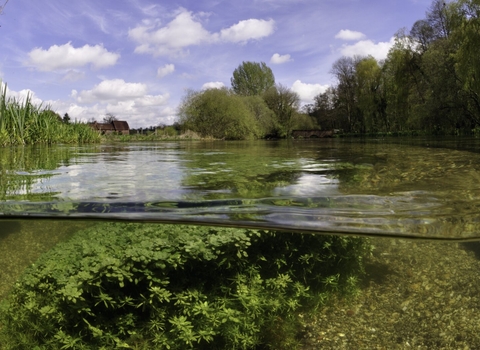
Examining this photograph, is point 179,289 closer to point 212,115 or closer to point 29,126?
point 29,126

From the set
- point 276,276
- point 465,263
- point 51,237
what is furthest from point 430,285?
point 51,237

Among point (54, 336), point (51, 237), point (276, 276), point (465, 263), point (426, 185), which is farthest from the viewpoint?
point (426, 185)

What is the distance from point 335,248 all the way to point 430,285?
27.3 inches

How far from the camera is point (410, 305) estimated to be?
8.31 ft

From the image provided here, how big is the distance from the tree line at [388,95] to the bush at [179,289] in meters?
20.8

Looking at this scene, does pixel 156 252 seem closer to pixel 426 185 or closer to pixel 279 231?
pixel 279 231

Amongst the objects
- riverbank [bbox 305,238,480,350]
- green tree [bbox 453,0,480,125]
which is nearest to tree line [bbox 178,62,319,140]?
green tree [bbox 453,0,480,125]

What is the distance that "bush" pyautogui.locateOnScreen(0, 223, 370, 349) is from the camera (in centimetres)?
228

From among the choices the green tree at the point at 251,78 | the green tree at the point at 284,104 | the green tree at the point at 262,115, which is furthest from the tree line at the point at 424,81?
the green tree at the point at 251,78

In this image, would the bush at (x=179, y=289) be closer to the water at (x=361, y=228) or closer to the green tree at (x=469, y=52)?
the water at (x=361, y=228)

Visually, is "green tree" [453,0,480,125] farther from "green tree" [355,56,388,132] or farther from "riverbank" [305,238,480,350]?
"riverbank" [305,238,480,350]

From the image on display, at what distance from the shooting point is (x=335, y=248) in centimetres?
262

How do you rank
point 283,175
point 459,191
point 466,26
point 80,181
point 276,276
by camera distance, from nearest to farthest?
point 276,276
point 459,191
point 80,181
point 283,175
point 466,26

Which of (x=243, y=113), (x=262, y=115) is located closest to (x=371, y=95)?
(x=262, y=115)
